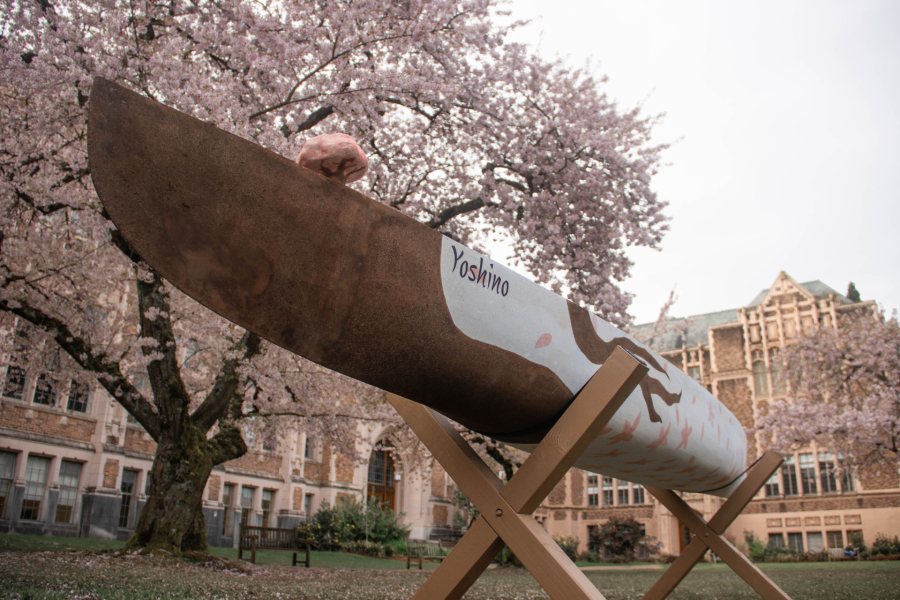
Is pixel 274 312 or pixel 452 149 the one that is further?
pixel 452 149

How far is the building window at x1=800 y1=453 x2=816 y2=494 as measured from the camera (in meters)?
31.9

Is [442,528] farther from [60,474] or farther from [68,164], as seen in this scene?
[68,164]

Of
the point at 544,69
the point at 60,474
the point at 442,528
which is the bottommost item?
the point at 442,528

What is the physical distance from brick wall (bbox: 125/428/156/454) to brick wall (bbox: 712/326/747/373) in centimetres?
3092

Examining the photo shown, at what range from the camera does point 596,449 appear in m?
3.18

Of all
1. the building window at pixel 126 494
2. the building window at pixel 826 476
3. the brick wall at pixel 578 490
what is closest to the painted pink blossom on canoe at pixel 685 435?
the building window at pixel 126 494

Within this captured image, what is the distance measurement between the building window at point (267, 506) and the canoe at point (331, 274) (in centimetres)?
2499

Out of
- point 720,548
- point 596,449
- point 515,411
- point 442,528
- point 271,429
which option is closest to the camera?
point 515,411

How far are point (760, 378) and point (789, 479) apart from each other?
5.72 metres

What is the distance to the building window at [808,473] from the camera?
105 feet

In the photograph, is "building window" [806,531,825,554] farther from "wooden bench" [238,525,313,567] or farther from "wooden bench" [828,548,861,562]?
"wooden bench" [238,525,313,567]

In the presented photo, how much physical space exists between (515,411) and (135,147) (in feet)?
5.73

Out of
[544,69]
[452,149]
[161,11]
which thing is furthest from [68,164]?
[544,69]

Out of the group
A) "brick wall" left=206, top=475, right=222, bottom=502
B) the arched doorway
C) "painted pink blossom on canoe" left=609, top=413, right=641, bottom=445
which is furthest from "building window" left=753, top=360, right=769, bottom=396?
"painted pink blossom on canoe" left=609, top=413, right=641, bottom=445
